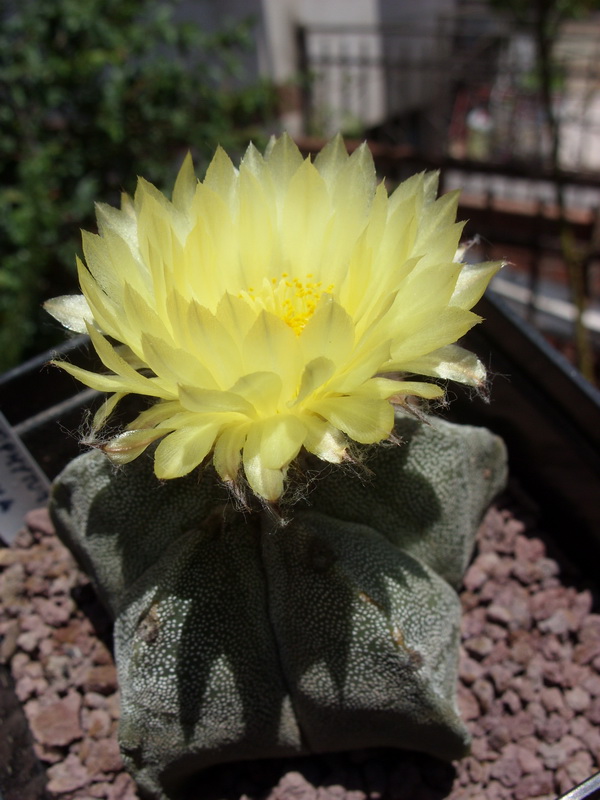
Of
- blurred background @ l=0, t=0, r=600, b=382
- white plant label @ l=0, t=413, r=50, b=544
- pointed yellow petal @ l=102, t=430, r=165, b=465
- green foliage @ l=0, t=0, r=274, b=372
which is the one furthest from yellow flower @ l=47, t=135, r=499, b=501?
green foliage @ l=0, t=0, r=274, b=372

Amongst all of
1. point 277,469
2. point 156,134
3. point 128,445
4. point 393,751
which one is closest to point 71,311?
point 128,445

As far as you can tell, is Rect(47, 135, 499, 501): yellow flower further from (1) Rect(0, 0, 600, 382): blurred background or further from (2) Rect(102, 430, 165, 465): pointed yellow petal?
(1) Rect(0, 0, 600, 382): blurred background

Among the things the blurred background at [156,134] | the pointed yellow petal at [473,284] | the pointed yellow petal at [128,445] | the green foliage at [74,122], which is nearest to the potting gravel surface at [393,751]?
the pointed yellow petal at [128,445]

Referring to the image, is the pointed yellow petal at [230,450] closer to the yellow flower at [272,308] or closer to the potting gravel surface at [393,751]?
the yellow flower at [272,308]

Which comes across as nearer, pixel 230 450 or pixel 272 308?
pixel 230 450

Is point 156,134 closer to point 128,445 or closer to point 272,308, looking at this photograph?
point 272,308

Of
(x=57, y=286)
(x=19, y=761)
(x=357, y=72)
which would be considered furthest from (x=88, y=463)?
(x=357, y=72)

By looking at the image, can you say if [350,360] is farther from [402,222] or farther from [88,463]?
[88,463]
